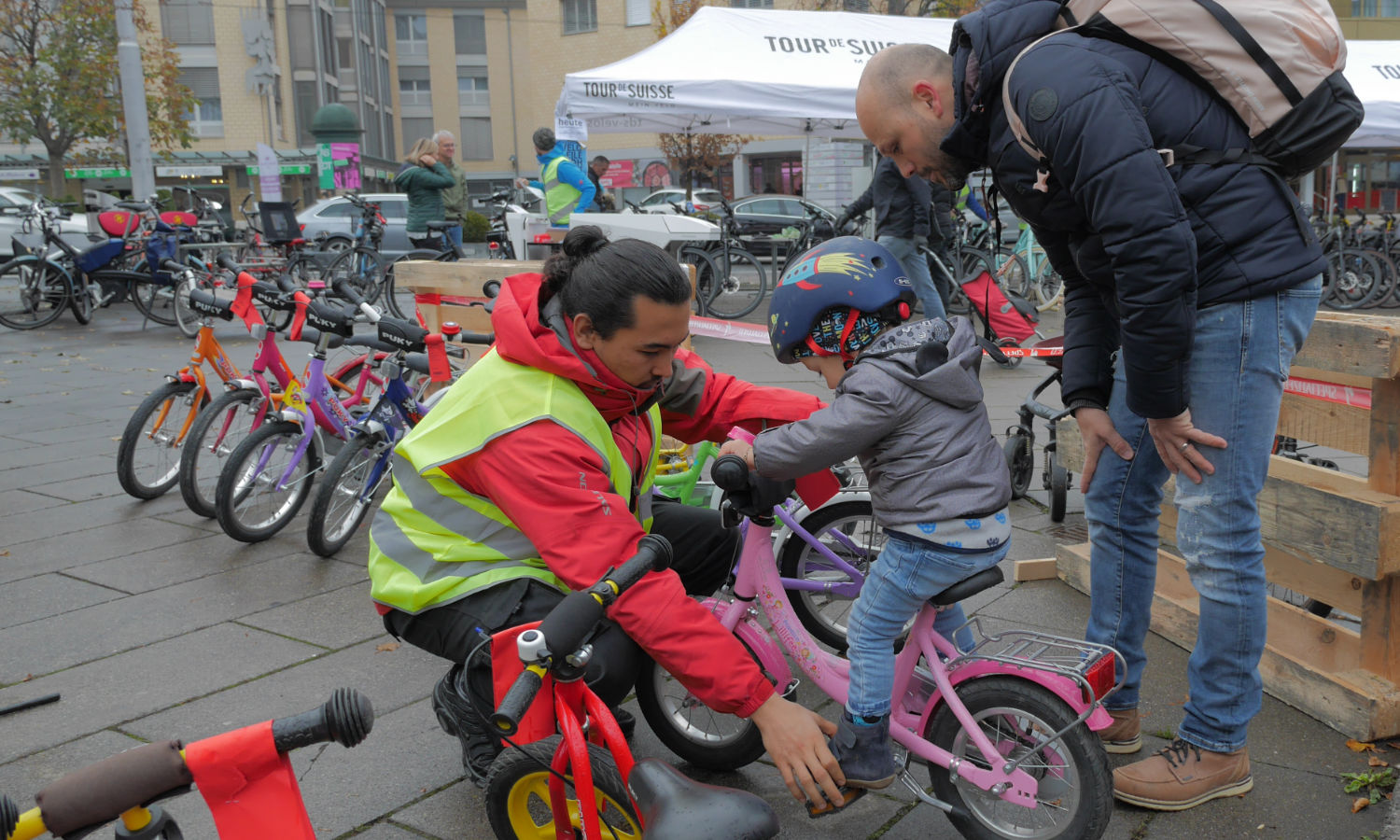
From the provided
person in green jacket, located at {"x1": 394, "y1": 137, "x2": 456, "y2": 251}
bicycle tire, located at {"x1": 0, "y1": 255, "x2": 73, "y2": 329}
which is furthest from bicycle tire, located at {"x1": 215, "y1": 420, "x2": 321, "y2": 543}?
bicycle tire, located at {"x1": 0, "y1": 255, "x2": 73, "y2": 329}

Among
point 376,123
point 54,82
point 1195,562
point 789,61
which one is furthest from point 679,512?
point 376,123

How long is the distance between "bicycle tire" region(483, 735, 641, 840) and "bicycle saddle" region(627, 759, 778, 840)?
0.24 ft

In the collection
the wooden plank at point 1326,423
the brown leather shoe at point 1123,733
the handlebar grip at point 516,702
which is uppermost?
the handlebar grip at point 516,702

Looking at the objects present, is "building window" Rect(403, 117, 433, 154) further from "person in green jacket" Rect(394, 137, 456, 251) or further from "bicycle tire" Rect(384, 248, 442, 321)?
"person in green jacket" Rect(394, 137, 456, 251)

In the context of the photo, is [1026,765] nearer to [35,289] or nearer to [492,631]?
[492,631]

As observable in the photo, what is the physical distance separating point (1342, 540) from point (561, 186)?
871cm

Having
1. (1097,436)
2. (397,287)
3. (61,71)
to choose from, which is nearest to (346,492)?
(1097,436)

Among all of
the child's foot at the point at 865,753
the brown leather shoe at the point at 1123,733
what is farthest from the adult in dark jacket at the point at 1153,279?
the child's foot at the point at 865,753

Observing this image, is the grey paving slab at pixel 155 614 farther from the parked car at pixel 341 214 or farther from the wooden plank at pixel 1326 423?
the parked car at pixel 341 214

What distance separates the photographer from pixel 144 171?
13414 millimetres

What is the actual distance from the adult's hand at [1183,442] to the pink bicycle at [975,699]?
423 millimetres

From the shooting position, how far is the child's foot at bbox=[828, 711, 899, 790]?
2279 millimetres

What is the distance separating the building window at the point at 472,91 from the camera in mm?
54031

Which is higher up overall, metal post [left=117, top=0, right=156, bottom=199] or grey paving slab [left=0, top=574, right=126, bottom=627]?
metal post [left=117, top=0, right=156, bottom=199]
